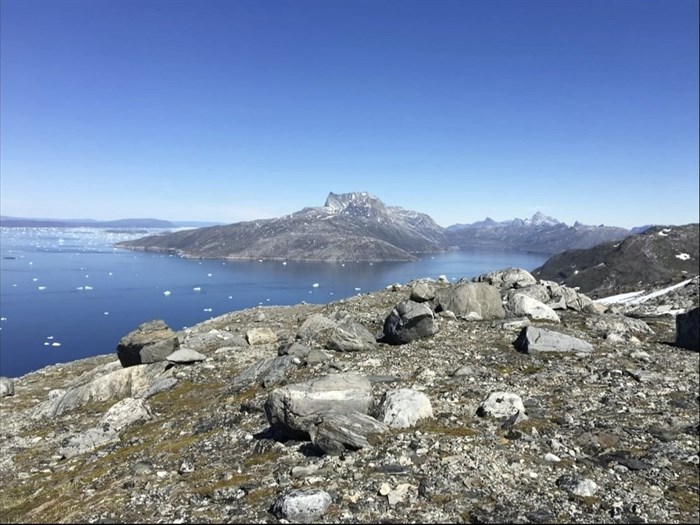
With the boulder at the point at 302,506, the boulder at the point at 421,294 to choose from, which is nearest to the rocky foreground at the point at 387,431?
the boulder at the point at 302,506

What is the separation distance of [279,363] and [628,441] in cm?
1409

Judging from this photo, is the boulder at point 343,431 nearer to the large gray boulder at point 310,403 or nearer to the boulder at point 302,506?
the large gray boulder at point 310,403

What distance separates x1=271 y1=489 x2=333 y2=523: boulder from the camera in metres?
8.64

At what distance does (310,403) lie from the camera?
43.3ft

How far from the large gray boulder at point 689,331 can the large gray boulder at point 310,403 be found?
55.1 ft

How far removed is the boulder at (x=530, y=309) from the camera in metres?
26.4

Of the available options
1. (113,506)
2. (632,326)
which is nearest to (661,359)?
(632,326)

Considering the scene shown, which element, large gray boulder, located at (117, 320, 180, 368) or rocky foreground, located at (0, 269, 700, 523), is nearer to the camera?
rocky foreground, located at (0, 269, 700, 523)

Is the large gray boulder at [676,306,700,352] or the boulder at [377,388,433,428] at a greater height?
the large gray boulder at [676,306,700,352]

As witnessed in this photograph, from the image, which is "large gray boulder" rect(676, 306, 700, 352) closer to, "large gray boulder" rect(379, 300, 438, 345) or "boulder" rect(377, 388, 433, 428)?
"large gray boulder" rect(379, 300, 438, 345)

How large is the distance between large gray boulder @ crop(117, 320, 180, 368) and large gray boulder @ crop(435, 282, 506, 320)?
55.5ft

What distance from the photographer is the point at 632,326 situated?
24812 mm

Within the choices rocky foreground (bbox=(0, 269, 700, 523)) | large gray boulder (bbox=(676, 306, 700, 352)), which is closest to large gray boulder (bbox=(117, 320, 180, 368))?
rocky foreground (bbox=(0, 269, 700, 523))

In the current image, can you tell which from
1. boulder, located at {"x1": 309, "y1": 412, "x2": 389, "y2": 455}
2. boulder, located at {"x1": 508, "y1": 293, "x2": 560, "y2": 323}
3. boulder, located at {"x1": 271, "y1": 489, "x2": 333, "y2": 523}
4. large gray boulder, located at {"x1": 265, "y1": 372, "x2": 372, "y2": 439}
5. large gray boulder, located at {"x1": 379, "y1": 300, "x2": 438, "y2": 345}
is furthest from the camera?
boulder, located at {"x1": 508, "y1": 293, "x2": 560, "y2": 323}
